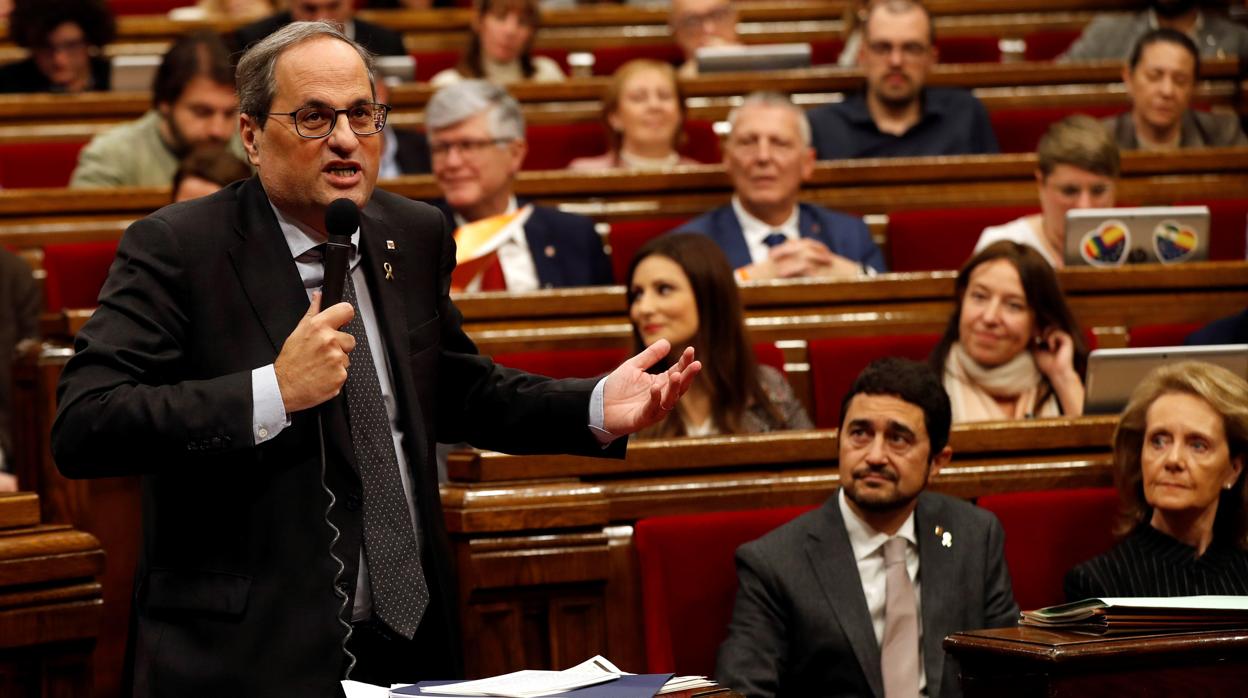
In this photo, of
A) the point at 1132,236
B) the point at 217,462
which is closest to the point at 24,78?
the point at 1132,236

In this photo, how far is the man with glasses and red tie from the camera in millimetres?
2152

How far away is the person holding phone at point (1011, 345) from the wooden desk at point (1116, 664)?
0.76 meters

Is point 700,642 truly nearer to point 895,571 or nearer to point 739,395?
point 895,571

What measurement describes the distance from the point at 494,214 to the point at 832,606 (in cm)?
107

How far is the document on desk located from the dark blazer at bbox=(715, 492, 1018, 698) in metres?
0.43

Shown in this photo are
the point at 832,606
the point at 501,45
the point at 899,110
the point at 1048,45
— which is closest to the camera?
the point at 832,606

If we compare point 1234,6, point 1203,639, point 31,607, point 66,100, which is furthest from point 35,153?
point 1234,6

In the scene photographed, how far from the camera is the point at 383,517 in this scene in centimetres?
91

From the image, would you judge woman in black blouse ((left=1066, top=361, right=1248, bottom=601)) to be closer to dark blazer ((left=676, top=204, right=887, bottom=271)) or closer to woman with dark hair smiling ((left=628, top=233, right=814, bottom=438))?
woman with dark hair smiling ((left=628, top=233, right=814, bottom=438))

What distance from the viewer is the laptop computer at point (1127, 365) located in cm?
153

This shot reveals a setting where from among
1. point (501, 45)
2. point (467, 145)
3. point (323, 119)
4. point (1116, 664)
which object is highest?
point (501, 45)

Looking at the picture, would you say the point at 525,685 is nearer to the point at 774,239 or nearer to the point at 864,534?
the point at 864,534

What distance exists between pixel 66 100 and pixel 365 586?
Result: 6.43ft

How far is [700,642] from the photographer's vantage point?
4.29ft
